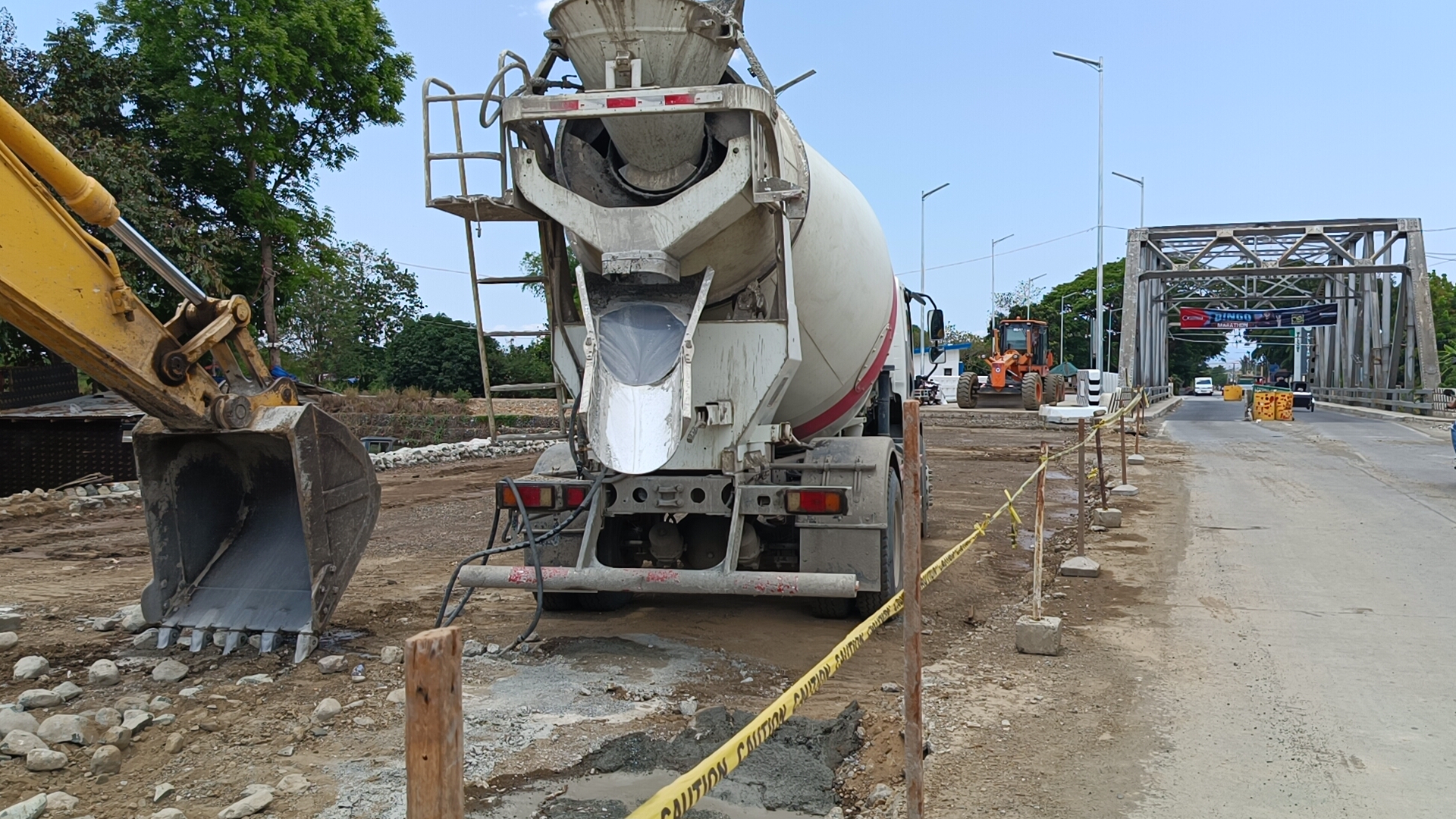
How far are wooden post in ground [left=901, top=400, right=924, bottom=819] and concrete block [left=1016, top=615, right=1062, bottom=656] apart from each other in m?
2.66

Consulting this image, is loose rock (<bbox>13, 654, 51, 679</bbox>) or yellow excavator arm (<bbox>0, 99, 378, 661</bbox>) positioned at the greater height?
yellow excavator arm (<bbox>0, 99, 378, 661</bbox>)

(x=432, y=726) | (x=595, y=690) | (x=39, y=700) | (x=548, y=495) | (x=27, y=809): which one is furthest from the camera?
(x=548, y=495)

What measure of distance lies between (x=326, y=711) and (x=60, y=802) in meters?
1.16

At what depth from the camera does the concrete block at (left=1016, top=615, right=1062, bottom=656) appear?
19.3 feet

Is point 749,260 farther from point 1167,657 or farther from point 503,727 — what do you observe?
point 1167,657

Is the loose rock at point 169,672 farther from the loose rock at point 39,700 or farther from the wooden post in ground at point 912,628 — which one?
the wooden post in ground at point 912,628

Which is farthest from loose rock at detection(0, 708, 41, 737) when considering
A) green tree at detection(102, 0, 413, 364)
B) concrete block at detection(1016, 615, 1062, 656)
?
green tree at detection(102, 0, 413, 364)

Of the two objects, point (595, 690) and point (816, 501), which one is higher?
point (816, 501)

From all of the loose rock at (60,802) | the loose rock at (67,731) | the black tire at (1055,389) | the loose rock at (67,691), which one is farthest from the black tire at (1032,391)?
the loose rock at (60,802)

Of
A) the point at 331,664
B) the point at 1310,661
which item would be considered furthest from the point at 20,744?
the point at 1310,661

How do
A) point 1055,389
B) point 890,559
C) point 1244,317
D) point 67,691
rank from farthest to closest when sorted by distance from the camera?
1. point 1244,317
2. point 1055,389
3. point 890,559
4. point 67,691

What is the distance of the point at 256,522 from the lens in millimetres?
6480

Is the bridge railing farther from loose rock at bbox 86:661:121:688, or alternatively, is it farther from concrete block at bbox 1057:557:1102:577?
loose rock at bbox 86:661:121:688

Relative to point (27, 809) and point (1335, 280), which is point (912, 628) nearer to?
point (27, 809)
